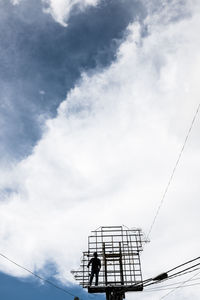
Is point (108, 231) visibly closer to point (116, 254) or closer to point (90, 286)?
point (116, 254)

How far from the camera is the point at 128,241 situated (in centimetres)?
1709

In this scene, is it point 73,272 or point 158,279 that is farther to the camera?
point 73,272

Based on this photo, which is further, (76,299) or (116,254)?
(116,254)

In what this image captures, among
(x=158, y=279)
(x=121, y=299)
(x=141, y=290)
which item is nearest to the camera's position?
(x=158, y=279)

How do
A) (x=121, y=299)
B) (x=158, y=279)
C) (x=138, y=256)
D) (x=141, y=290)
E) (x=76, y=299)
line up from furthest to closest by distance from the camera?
(x=138, y=256) < (x=141, y=290) < (x=121, y=299) < (x=76, y=299) < (x=158, y=279)

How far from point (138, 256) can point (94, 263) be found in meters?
3.47

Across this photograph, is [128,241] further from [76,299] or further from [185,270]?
[185,270]

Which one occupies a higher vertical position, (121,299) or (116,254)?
(116,254)

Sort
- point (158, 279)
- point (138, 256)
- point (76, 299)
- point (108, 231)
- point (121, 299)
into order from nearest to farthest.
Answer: point (158, 279), point (76, 299), point (121, 299), point (138, 256), point (108, 231)

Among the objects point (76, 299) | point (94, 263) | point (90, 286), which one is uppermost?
point (94, 263)

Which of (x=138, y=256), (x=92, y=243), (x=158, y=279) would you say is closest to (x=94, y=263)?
(x=92, y=243)

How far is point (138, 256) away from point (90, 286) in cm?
383

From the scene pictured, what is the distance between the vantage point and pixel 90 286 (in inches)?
570

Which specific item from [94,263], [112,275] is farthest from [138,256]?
[94,263]
